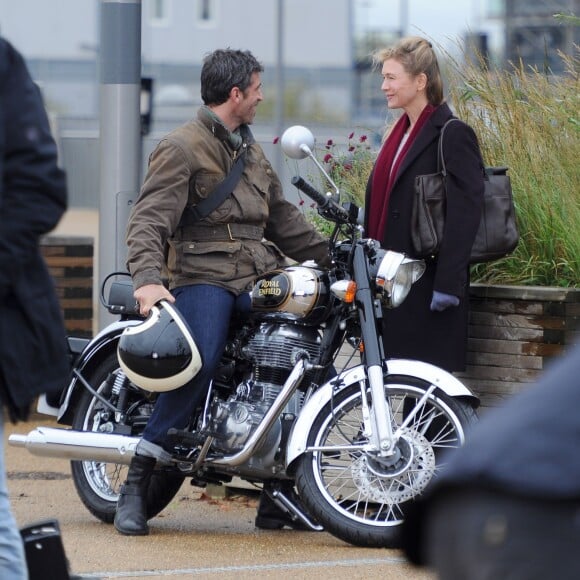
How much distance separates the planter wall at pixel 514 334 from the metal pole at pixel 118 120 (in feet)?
6.60

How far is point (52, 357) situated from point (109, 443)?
2.37 metres

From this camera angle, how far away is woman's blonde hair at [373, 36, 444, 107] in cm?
570

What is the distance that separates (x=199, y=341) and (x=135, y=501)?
75cm

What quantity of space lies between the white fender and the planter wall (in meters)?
0.62

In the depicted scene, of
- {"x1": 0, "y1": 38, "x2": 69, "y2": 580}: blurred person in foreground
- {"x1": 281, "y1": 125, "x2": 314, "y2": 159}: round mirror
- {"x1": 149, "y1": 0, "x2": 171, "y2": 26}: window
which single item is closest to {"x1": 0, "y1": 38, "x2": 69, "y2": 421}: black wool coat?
{"x1": 0, "y1": 38, "x2": 69, "y2": 580}: blurred person in foreground

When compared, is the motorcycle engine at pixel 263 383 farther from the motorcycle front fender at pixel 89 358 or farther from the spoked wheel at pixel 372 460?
the motorcycle front fender at pixel 89 358

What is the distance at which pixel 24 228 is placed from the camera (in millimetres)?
3119

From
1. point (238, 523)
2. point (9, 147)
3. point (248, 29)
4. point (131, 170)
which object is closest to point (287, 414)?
point (238, 523)

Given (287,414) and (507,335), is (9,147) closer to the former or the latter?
(287,414)

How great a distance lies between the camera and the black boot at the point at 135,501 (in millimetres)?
5535

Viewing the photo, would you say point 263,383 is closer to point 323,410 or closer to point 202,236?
point 323,410

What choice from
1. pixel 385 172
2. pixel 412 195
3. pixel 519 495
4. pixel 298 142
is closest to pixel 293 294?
pixel 298 142

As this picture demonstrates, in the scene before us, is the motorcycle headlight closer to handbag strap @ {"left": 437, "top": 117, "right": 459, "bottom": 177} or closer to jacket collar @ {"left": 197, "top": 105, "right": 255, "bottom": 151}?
handbag strap @ {"left": 437, "top": 117, "right": 459, "bottom": 177}

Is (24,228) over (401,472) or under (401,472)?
over
